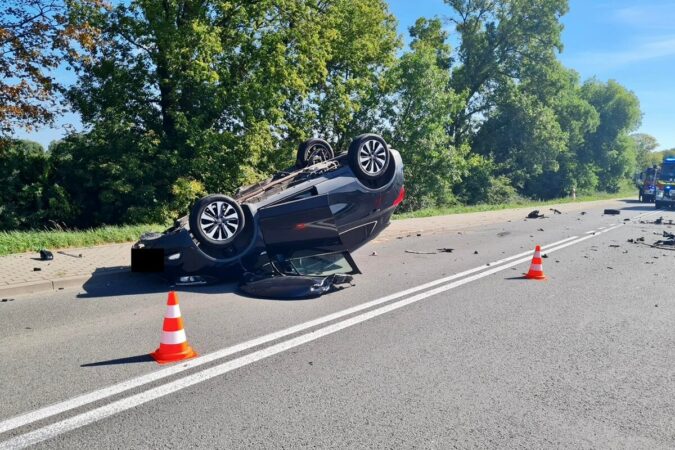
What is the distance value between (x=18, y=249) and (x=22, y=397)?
21.8 feet

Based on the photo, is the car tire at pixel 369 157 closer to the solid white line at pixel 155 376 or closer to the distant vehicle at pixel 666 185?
the solid white line at pixel 155 376

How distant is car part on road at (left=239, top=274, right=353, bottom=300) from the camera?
6.35m

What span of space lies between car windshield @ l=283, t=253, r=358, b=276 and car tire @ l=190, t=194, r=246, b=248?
2.90 feet

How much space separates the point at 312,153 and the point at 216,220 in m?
2.91

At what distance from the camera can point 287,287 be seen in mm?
6406

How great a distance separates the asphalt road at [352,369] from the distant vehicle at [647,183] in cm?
3110

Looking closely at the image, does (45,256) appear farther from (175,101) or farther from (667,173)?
(667,173)

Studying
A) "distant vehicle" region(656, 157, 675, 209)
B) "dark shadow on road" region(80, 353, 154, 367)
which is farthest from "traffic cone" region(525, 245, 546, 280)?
"distant vehicle" region(656, 157, 675, 209)

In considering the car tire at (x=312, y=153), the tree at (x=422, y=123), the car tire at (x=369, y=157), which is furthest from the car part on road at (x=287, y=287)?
the tree at (x=422, y=123)

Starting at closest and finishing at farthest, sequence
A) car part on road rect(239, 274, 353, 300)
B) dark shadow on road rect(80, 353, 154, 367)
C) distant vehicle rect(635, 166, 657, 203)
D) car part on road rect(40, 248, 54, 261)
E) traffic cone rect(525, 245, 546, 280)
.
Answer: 1. dark shadow on road rect(80, 353, 154, 367)
2. car part on road rect(239, 274, 353, 300)
3. traffic cone rect(525, 245, 546, 280)
4. car part on road rect(40, 248, 54, 261)
5. distant vehicle rect(635, 166, 657, 203)

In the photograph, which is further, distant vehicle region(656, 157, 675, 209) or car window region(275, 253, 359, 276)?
distant vehicle region(656, 157, 675, 209)

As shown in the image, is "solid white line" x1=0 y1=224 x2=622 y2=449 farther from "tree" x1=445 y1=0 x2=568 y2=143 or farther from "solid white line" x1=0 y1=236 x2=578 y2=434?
"tree" x1=445 y1=0 x2=568 y2=143

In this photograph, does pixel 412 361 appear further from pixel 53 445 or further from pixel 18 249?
pixel 18 249

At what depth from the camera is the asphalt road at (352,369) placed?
3.02 metres
